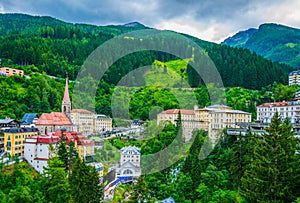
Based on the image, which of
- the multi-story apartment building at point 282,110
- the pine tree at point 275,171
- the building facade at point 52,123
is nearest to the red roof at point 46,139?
the building facade at point 52,123

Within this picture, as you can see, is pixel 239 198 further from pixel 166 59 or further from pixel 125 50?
pixel 166 59

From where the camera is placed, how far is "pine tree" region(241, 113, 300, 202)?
20.6 m

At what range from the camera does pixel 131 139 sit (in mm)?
50844

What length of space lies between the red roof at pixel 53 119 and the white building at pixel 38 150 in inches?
413

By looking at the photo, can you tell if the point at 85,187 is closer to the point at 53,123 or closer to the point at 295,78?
the point at 53,123

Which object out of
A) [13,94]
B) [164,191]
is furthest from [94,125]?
[164,191]

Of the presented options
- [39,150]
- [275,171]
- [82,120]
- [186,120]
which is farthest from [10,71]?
[275,171]

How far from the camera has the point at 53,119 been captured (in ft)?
164

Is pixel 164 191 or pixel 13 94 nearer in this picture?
pixel 164 191

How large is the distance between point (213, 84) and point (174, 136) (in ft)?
Answer: 110

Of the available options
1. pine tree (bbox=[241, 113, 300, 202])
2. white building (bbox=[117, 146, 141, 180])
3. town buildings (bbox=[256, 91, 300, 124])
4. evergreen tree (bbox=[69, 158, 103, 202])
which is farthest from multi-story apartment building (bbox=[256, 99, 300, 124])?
evergreen tree (bbox=[69, 158, 103, 202])

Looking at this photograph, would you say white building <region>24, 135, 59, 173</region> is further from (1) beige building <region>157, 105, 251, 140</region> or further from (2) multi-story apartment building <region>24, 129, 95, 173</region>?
(1) beige building <region>157, 105, 251, 140</region>

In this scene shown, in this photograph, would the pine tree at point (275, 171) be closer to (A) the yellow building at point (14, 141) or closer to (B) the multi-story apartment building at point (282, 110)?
(B) the multi-story apartment building at point (282, 110)

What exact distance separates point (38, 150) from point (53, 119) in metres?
13.2
